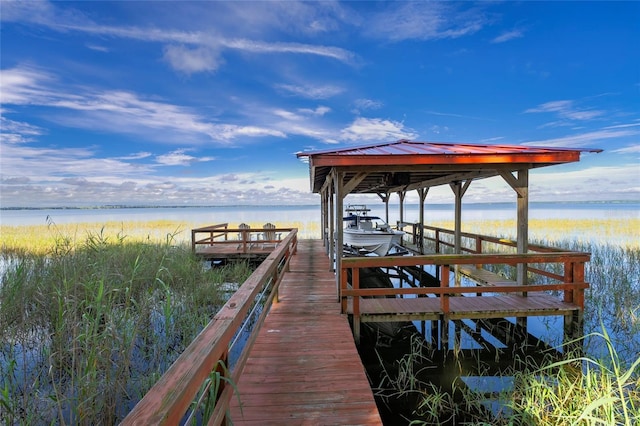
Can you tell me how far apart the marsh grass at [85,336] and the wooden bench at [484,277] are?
6.08 meters

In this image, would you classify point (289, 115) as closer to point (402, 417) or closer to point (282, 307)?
point (282, 307)

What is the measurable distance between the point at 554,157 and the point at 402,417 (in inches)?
200

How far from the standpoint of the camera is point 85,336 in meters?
2.78

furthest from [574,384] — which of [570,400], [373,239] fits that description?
[373,239]

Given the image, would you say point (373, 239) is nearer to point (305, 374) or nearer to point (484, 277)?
point (484, 277)

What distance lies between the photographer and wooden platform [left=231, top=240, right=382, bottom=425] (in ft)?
7.88

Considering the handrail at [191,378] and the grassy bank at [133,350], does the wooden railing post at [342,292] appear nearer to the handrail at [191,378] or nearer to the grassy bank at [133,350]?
the grassy bank at [133,350]

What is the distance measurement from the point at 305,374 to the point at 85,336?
2.12 meters

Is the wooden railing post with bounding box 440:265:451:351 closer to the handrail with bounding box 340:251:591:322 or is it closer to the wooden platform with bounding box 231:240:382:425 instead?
the handrail with bounding box 340:251:591:322

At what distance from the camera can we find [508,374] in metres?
4.32

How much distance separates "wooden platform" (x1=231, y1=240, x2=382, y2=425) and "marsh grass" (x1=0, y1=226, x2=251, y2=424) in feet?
3.78

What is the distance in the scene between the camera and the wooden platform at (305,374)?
2.40m

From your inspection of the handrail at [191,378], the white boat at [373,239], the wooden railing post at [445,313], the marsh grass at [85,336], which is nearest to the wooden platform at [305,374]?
the handrail at [191,378]

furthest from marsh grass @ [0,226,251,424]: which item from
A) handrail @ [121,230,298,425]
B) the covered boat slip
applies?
the covered boat slip
